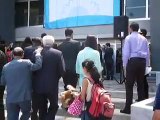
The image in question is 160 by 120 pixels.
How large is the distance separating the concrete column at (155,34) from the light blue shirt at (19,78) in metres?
10.1

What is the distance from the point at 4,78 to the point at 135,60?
236cm

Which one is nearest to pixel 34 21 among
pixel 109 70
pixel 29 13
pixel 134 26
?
pixel 29 13

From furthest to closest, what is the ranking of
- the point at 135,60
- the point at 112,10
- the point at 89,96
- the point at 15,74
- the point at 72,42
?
the point at 112,10, the point at 72,42, the point at 135,60, the point at 15,74, the point at 89,96

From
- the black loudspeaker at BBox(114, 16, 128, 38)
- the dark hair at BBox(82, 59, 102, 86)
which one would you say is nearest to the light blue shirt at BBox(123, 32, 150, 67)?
the dark hair at BBox(82, 59, 102, 86)

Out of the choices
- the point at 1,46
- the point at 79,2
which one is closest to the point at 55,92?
the point at 1,46

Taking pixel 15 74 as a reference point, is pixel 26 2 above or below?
above

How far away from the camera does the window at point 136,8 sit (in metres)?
20.1

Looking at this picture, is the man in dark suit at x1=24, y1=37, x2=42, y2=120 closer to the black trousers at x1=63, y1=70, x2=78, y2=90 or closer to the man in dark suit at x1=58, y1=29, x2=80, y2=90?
the man in dark suit at x1=58, y1=29, x2=80, y2=90

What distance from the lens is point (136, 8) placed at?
20.2m

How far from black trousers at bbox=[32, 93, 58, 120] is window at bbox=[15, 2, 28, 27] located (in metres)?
18.9

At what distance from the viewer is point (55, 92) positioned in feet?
22.3

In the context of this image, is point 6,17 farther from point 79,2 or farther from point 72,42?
point 72,42

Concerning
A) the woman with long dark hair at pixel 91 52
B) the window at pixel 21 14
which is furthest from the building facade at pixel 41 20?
the woman with long dark hair at pixel 91 52

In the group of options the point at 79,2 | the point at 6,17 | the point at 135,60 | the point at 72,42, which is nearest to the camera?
the point at 135,60
